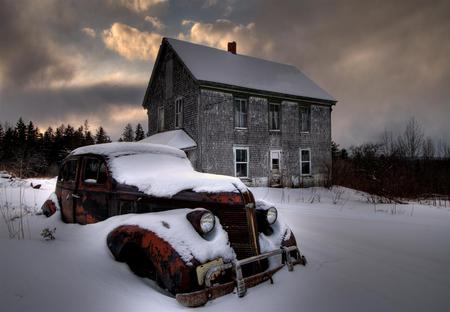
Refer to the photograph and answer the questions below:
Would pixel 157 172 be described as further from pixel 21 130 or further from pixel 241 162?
pixel 21 130

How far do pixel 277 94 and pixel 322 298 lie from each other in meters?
15.5

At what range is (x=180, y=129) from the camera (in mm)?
16734

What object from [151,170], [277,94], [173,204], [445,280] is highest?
[277,94]

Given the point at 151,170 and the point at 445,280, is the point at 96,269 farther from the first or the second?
the point at 445,280

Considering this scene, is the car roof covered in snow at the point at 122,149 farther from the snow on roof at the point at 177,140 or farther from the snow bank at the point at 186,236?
the snow on roof at the point at 177,140

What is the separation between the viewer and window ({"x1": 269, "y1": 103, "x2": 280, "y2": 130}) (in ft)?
58.6

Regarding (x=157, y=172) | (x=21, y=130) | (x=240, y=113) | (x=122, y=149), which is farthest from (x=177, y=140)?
(x=21, y=130)

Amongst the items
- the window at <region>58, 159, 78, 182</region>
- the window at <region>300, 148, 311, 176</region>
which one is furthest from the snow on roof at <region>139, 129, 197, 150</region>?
the window at <region>58, 159, 78, 182</region>

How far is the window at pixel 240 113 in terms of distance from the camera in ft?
54.1

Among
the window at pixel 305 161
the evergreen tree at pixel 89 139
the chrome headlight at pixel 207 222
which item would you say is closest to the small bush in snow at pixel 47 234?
the chrome headlight at pixel 207 222

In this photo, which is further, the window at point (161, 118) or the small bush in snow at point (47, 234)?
the window at point (161, 118)

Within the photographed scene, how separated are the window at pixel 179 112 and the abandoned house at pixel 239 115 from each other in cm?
6

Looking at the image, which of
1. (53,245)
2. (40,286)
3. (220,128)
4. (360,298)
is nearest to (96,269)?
(40,286)

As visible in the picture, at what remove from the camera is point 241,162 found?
16.5 metres
